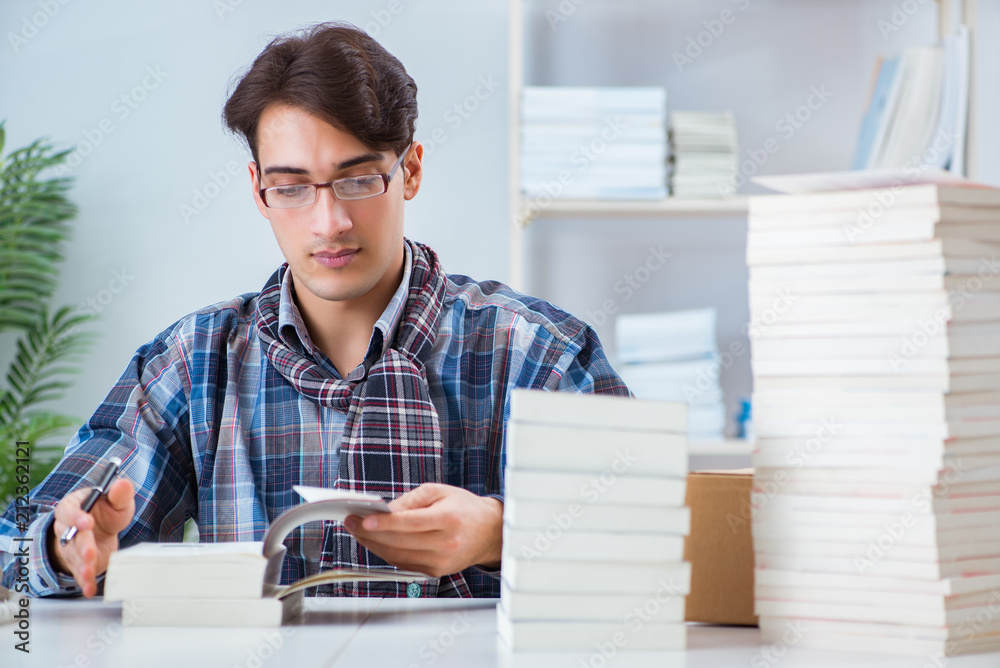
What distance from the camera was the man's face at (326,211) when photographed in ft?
4.35

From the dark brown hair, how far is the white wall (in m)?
0.92

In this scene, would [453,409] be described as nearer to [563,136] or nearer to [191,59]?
[563,136]

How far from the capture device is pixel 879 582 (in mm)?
724

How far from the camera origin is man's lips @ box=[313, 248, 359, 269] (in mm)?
1343

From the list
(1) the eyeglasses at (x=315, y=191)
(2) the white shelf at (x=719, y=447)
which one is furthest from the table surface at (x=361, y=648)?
(2) the white shelf at (x=719, y=447)

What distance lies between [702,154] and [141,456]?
1407 mm

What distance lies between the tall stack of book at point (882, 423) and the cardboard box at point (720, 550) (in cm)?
9

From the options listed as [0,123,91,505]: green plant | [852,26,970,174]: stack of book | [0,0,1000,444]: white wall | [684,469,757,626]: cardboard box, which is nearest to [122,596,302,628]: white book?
[684,469,757,626]: cardboard box

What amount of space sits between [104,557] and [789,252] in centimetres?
75

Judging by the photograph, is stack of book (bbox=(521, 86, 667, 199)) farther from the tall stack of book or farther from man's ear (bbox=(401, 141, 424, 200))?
the tall stack of book

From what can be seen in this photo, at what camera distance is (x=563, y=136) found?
6.84ft

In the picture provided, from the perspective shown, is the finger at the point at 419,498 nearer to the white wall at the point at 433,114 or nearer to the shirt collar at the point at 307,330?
the shirt collar at the point at 307,330

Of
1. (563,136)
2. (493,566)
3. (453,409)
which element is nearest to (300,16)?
(563,136)

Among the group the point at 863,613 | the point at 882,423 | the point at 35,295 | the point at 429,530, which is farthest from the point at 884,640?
the point at 35,295
